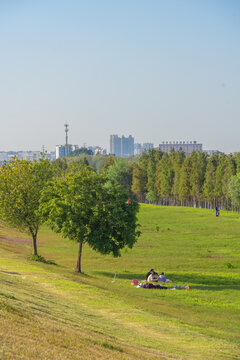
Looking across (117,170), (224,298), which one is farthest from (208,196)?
(224,298)

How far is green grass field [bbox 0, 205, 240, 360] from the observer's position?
17.2 metres

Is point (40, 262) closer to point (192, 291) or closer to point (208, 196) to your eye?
point (192, 291)

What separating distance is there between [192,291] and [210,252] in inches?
826

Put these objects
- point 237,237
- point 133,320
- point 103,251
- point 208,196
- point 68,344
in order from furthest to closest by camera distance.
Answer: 1. point 208,196
2. point 237,237
3. point 103,251
4. point 133,320
5. point 68,344

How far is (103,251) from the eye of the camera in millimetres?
44688

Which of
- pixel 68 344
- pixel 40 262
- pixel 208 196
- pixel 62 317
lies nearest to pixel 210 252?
pixel 40 262

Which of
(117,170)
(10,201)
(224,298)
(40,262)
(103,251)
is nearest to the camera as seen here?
(224,298)

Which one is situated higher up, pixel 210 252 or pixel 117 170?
pixel 117 170

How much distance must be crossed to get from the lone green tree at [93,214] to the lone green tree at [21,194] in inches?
160

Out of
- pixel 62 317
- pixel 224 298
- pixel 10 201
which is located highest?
pixel 10 201

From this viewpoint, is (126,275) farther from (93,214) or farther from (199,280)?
(199,280)

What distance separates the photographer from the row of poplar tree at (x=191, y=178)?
124863mm

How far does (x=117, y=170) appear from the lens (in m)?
174

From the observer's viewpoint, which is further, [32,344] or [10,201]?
[10,201]
